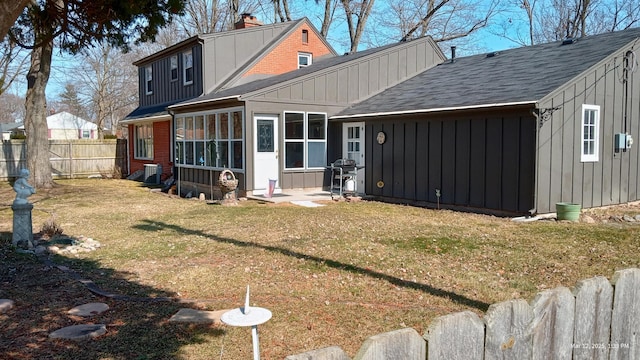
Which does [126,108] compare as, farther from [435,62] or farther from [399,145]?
[399,145]

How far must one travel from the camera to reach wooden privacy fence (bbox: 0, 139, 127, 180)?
2167cm

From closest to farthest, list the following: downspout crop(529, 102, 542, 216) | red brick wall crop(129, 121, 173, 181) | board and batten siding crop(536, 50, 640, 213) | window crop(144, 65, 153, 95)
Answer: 1. downspout crop(529, 102, 542, 216)
2. board and batten siding crop(536, 50, 640, 213)
3. red brick wall crop(129, 121, 173, 181)
4. window crop(144, 65, 153, 95)

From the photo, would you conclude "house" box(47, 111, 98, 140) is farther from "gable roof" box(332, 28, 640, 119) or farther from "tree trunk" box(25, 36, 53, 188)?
"gable roof" box(332, 28, 640, 119)

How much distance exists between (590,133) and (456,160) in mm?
2984

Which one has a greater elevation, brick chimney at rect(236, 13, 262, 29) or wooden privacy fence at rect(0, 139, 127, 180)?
brick chimney at rect(236, 13, 262, 29)

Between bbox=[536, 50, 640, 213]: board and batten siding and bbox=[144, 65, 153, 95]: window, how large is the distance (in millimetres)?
18440

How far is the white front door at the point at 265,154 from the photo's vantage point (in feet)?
45.4

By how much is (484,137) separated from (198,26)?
24443 millimetres

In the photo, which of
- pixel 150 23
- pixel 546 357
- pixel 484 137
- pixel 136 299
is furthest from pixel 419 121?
pixel 546 357

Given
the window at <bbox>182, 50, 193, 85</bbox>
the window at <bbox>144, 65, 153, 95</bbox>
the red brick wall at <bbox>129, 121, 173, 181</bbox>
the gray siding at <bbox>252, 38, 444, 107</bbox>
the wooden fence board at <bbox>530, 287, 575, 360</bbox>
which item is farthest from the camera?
the window at <bbox>144, 65, 153, 95</bbox>

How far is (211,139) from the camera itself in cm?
1568

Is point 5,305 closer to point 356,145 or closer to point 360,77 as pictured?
point 356,145

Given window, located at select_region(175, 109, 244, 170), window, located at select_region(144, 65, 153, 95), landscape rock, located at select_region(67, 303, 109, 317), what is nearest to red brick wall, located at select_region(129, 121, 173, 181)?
window, located at select_region(175, 109, 244, 170)

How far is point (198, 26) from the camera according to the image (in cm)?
3077
